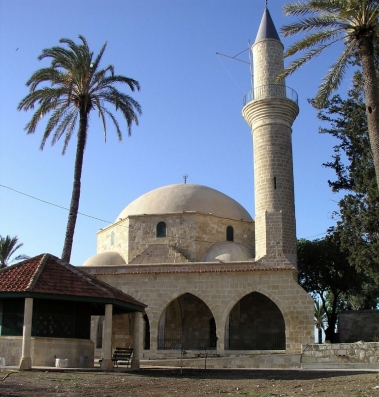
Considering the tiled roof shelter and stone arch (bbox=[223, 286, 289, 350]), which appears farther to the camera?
stone arch (bbox=[223, 286, 289, 350])

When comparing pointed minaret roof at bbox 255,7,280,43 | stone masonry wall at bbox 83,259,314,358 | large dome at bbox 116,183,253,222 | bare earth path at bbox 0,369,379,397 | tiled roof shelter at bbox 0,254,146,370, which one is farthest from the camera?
large dome at bbox 116,183,253,222

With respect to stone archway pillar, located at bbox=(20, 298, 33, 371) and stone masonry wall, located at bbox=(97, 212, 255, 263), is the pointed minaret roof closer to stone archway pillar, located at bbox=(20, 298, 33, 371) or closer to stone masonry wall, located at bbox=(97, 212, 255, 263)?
stone masonry wall, located at bbox=(97, 212, 255, 263)

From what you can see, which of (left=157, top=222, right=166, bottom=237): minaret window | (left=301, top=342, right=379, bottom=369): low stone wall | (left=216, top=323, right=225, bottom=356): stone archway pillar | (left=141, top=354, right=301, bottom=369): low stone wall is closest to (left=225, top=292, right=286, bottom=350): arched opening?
(left=216, top=323, right=225, bottom=356): stone archway pillar

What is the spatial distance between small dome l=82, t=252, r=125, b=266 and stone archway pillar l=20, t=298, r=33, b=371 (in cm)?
1206

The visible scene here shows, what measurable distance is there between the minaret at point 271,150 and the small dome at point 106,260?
6.99 metres

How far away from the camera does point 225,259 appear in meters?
23.2

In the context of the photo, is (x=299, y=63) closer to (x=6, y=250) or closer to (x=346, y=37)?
(x=346, y=37)

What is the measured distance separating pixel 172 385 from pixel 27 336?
3.99 m

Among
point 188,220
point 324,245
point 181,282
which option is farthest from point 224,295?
point 324,245

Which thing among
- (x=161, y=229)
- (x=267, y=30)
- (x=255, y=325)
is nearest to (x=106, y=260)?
(x=161, y=229)

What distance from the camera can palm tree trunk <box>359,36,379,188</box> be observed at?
39.8 ft

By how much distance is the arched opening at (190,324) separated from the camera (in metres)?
23.7

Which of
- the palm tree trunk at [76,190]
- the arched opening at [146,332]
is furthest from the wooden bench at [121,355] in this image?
the arched opening at [146,332]

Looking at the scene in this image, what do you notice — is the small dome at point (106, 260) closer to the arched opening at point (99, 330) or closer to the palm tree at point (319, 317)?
the arched opening at point (99, 330)
